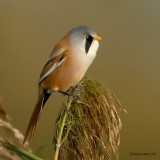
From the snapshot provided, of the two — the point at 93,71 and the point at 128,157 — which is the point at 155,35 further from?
the point at 128,157

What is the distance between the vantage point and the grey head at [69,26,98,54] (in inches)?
92.2

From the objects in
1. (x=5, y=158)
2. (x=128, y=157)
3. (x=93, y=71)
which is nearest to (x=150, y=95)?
(x=93, y=71)

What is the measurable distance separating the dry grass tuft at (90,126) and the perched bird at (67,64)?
0.66m

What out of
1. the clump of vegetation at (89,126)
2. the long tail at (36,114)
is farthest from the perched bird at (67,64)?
the clump of vegetation at (89,126)

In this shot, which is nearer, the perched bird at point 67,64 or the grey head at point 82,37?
the grey head at point 82,37

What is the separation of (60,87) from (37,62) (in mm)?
1681

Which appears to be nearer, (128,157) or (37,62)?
(128,157)

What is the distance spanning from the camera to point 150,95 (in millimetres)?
A: 4637

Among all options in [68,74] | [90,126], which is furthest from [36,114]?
[90,126]

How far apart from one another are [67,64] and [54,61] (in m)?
0.06

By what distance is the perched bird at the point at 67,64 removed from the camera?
2445 millimetres

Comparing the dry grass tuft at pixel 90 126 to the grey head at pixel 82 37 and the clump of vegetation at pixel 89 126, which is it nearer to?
the clump of vegetation at pixel 89 126

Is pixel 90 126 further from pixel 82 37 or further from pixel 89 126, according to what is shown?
pixel 82 37

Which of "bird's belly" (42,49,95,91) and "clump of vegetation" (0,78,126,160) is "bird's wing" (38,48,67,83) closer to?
"bird's belly" (42,49,95,91)
